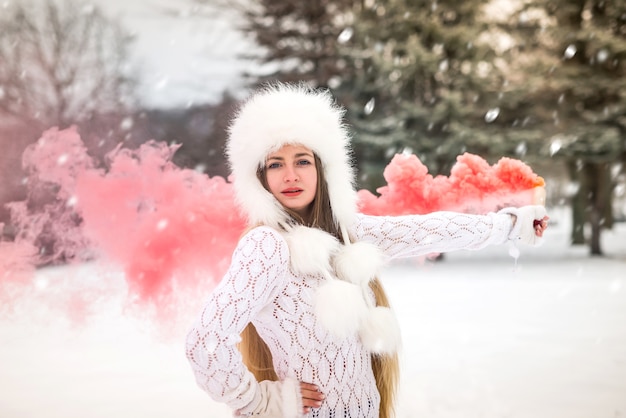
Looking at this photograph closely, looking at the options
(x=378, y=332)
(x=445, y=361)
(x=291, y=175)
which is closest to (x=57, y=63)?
(x=445, y=361)

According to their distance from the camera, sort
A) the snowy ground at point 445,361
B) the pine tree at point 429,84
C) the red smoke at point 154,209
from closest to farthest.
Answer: the red smoke at point 154,209, the snowy ground at point 445,361, the pine tree at point 429,84

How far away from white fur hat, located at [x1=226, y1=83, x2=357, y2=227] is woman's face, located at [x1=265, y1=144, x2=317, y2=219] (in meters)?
0.02

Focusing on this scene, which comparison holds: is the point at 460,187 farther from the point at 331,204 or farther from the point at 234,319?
the point at 234,319

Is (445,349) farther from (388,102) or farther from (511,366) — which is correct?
(388,102)

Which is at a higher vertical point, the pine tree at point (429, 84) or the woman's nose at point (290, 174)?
the pine tree at point (429, 84)

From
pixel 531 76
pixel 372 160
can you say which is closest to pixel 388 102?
pixel 372 160

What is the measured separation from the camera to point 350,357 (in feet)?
4.38

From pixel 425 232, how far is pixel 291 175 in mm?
461

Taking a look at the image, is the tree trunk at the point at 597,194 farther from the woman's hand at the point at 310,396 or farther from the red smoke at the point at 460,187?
the woman's hand at the point at 310,396

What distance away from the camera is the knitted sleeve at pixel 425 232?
1532 millimetres

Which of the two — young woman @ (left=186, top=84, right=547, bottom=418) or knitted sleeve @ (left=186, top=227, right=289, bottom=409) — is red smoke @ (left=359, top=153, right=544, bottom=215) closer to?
young woman @ (left=186, top=84, right=547, bottom=418)

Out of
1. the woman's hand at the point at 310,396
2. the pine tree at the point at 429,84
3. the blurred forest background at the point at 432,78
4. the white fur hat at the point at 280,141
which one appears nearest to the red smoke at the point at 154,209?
the white fur hat at the point at 280,141

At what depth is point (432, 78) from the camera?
9.20 metres

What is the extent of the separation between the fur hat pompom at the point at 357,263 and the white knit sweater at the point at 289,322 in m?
0.08
